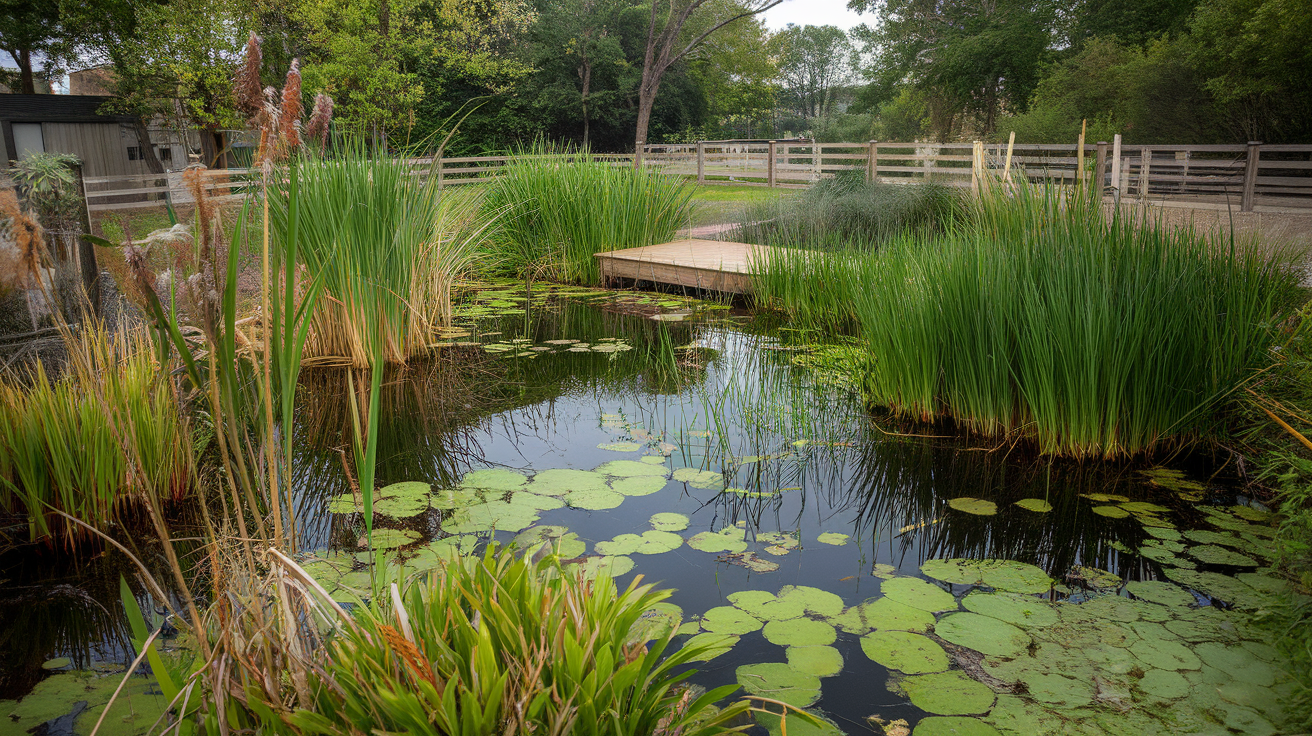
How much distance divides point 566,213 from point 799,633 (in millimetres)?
5631

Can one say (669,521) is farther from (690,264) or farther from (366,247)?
(690,264)

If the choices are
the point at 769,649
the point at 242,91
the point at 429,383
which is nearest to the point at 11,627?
the point at 242,91

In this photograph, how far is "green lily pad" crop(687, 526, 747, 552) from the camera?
241cm

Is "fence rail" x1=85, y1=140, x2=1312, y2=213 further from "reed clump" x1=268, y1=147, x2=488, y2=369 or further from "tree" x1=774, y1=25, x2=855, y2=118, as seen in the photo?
"tree" x1=774, y1=25, x2=855, y2=118

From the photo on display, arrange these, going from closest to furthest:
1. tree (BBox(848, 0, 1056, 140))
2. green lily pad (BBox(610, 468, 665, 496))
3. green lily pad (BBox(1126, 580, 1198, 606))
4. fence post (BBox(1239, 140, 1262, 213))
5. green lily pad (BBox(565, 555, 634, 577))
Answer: green lily pad (BBox(1126, 580, 1198, 606))
green lily pad (BBox(565, 555, 634, 577))
green lily pad (BBox(610, 468, 665, 496))
fence post (BBox(1239, 140, 1262, 213))
tree (BBox(848, 0, 1056, 140))

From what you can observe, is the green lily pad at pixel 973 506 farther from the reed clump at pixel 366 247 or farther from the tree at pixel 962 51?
the tree at pixel 962 51

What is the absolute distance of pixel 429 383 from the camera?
4156 mm

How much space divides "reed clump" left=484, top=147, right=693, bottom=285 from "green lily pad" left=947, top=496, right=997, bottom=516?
15.9ft

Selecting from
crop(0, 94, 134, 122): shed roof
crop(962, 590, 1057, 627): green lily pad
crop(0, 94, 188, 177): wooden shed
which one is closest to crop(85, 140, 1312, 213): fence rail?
crop(0, 94, 188, 177): wooden shed

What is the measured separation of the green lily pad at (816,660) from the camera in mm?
1808

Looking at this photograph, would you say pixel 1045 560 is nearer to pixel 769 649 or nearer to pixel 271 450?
pixel 769 649

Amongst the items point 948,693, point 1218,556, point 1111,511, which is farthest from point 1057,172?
point 948,693

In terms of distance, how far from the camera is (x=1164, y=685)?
67.1 inches

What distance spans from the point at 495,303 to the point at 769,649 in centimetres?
467
